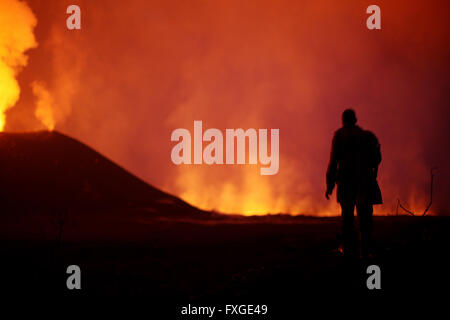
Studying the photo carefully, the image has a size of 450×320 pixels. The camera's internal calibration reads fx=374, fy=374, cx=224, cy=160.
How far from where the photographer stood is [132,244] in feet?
49.5

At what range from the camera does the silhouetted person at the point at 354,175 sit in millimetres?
6281

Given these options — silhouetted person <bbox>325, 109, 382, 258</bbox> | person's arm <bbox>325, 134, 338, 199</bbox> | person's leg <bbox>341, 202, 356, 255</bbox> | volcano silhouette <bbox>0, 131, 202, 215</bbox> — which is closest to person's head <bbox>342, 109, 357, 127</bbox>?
silhouetted person <bbox>325, 109, 382, 258</bbox>

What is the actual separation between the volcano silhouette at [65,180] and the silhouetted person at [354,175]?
2648 cm

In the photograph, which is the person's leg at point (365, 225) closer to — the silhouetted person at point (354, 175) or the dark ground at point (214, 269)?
the silhouetted person at point (354, 175)

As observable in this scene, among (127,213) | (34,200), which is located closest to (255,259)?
(127,213)

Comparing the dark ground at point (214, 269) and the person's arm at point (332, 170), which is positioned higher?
the person's arm at point (332, 170)

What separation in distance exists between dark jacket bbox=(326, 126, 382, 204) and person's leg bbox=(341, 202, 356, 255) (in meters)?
0.12

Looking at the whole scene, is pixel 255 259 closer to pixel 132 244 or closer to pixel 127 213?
pixel 132 244

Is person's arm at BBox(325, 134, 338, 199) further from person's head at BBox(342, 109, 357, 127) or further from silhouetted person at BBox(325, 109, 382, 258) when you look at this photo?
person's head at BBox(342, 109, 357, 127)

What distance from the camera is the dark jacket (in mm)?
6320

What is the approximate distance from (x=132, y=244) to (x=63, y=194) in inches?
863

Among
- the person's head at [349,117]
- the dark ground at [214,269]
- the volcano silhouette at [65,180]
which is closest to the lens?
the dark ground at [214,269]

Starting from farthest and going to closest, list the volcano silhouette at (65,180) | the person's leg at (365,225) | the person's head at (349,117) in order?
1. the volcano silhouette at (65,180)
2. the person's head at (349,117)
3. the person's leg at (365,225)

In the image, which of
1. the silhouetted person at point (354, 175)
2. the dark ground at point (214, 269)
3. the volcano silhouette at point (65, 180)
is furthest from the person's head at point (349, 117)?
the volcano silhouette at point (65, 180)
